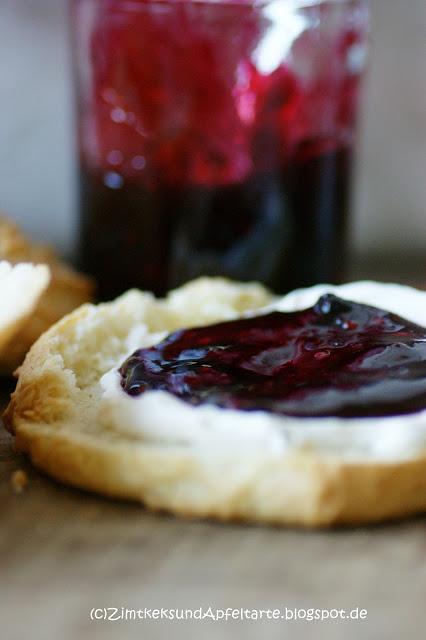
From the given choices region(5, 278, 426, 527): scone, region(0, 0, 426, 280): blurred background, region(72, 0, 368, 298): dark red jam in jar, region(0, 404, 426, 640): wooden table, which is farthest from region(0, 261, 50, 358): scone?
region(0, 0, 426, 280): blurred background

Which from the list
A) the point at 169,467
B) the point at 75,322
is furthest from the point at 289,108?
the point at 169,467

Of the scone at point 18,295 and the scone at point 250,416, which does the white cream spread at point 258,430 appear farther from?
the scone at point 18,295

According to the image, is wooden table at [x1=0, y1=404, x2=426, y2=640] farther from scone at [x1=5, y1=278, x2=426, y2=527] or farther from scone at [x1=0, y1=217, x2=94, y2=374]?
scone at [x1=0, y1=217, x2=94, y2=374]

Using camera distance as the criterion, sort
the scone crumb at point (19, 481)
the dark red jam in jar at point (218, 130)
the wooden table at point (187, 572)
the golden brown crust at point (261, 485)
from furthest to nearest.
→ the dark red jam in jar at point (218, 130) → the scone crumb at point (19, 481) → the golden brown crust at point (261, 485) → the wooden table at point (187, 572)

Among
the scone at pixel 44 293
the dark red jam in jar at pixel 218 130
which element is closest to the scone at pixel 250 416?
the scone at pixel 44 293

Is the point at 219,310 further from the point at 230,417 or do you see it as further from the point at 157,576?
the point at 157,576

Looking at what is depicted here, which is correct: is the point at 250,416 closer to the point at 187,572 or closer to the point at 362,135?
the point at 187,572
